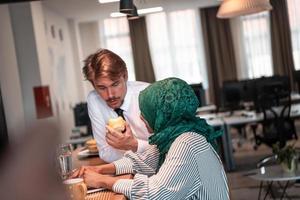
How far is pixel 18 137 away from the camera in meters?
0.57

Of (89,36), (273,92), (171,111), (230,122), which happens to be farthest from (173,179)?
(89,36)

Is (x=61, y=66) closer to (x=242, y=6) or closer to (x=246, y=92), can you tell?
(x=246, y=92)

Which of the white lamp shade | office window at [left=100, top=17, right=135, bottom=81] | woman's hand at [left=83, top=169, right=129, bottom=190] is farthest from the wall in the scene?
woman's hand at [left=83, top=169, right=129, bottom=190]

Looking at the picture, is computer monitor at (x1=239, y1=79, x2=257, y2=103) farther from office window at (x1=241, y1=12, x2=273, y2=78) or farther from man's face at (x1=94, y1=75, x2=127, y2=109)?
man's face at (x1=94, y1=75, x2=127, y2=109)

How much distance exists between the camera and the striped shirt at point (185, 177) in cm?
130

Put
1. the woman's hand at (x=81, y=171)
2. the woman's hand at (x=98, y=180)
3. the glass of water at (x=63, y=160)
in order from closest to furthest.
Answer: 1. the glass of water at (x=63, y=160)
2. the woman's hand at (x=98, y=180)
3. the woman's hand at (x=81, y=171)

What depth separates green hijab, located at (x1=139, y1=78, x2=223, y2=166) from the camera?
4.63ft

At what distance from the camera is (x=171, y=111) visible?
1413 mm

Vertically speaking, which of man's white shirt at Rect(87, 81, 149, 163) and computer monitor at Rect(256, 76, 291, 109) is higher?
man's white shirt at Rect(87, 81, 149, 163)

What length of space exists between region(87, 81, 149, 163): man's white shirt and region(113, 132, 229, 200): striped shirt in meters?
0.62

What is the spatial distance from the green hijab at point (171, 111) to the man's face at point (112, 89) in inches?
22.2

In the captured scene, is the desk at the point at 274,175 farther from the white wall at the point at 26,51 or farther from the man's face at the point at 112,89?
the white wall at the point at 26,51

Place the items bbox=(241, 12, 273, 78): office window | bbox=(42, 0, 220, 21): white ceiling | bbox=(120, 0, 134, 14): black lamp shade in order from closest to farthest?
bbox=(120, 0, 134, 14): black lamp shade → bbox=(42, 0, 220, 21): white ceiling → bbox=(241, 12, 273, 78): office window

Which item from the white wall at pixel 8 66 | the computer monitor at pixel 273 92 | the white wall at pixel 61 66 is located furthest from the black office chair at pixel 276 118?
the white wall at pixel 8 66
